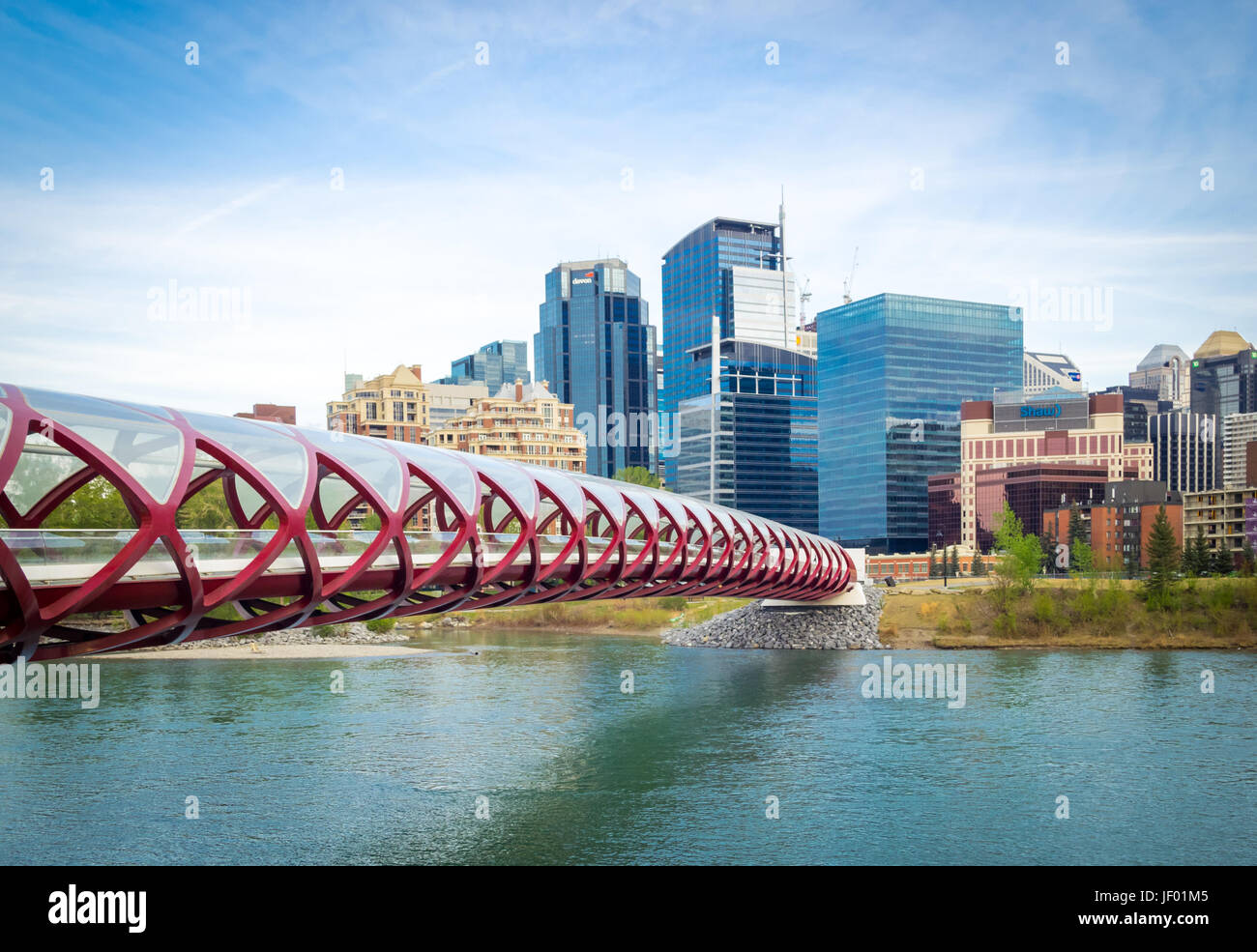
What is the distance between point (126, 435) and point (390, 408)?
132259mm

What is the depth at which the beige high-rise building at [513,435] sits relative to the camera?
402ft

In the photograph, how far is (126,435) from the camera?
17688mm

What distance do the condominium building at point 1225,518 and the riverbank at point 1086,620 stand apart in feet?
127

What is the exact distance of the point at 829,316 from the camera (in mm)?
177500

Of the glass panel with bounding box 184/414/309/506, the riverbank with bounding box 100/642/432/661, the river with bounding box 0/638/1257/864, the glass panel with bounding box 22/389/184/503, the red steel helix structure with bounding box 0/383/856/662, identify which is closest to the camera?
the red steel helix structure with bounding box 0/383/856/662

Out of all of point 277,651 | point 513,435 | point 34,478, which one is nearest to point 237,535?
point 34,478

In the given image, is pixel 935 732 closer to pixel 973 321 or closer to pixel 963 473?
pixel 963 473

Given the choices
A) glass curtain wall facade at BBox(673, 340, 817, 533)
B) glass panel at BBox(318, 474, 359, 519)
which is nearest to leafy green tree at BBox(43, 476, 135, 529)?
glass panel at BBox(318, 474, 359, 519)

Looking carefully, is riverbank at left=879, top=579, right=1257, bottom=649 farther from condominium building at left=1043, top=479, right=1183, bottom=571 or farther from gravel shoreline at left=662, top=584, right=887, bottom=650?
condominium building at left=1043, top=479, right=1183, bottom=571

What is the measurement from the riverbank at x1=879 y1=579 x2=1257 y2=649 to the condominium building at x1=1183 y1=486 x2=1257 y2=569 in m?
38.6

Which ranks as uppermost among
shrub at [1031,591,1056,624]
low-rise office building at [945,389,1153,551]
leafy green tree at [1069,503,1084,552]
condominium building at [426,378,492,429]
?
condominium building at [426,378,492,429]

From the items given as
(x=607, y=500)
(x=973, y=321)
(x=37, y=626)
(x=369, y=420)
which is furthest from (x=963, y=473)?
(x=37, y=626)

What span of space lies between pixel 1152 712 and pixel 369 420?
4701 inches

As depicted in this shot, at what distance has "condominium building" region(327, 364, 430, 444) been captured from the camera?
484 feet
